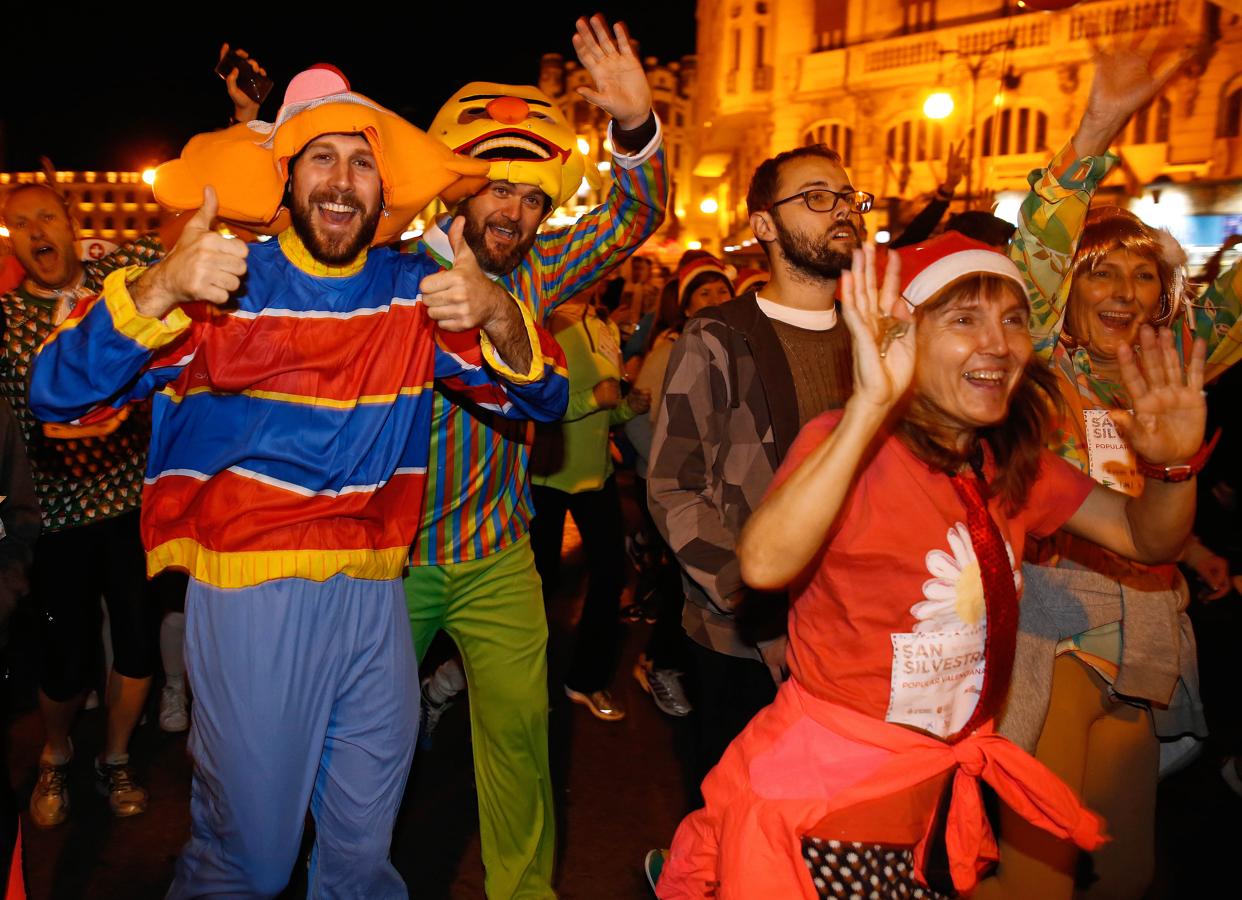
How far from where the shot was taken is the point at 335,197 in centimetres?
253

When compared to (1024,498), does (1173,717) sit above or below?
below

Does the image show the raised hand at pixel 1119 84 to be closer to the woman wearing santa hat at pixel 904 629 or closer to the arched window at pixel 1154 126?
the woman wearing santa hat at pixel 904 629

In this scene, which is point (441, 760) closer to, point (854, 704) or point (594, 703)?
point (594, 703)

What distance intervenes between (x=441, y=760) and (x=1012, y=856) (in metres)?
2.70

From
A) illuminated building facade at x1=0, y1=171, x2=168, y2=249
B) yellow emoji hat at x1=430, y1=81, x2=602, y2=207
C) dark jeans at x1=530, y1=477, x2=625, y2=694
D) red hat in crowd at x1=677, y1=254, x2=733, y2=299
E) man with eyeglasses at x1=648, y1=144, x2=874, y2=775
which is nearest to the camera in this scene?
man with eyeglasses at x1=648, y1=144, x2=874, y2=775

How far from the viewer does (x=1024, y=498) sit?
7.52 ft

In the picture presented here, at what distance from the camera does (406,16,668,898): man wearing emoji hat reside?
3.14 meters

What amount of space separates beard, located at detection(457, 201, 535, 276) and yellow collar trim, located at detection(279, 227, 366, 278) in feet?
2.43

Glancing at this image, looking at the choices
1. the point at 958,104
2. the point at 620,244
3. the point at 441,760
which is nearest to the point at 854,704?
the point at 620,244

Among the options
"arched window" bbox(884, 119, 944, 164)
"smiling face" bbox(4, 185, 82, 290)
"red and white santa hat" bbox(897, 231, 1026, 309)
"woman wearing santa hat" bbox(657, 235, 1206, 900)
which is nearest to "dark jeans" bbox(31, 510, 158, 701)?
"smiling face" bbox(4, 185, 82, 290)

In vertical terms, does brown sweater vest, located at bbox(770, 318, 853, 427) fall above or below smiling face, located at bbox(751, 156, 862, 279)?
below

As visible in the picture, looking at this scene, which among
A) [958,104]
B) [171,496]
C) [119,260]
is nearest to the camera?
[171,496]

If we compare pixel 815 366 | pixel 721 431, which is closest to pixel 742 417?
pixel 721 431

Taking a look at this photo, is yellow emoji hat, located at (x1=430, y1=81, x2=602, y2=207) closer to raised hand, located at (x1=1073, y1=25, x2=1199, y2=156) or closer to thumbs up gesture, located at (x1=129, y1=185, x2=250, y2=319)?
thumbs up gesture, located at (x1=129, y1=185, x2=250, y2=319)
